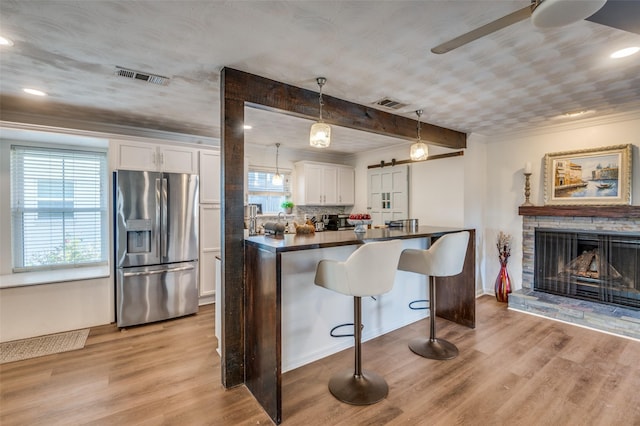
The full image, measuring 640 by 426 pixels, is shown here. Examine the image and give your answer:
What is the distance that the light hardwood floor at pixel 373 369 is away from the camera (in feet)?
6.53

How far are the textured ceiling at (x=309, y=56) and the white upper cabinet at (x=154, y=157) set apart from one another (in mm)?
402

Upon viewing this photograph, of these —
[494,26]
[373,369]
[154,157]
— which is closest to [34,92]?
[154,157]

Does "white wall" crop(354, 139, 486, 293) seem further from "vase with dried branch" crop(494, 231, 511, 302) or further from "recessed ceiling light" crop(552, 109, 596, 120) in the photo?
"recessed ceiling light" crop(552, 109, 596, 120)

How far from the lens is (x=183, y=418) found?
1.98 m

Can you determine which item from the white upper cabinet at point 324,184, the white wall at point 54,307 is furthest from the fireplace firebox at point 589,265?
the white wall at point 54,307

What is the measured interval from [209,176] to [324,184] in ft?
7.69

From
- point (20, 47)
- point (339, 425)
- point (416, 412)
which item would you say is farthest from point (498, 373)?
point (20, 47)

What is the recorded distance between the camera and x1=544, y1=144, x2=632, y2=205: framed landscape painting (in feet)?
11.4

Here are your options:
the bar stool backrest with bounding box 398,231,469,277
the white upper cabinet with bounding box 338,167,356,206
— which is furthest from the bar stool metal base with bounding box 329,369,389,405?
the white upper cabinet with bounding box 338,167,356,206

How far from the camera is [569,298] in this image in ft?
12.8

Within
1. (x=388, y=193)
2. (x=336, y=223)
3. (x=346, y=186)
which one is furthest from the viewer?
(x=346, y=186)

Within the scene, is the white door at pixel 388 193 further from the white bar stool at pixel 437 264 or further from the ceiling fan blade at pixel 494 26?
the ceiling fan blade at pixel 494 26

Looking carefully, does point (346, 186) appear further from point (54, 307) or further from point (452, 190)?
point (54, 307)

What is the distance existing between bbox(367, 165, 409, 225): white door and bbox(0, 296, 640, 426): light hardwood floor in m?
2.54
